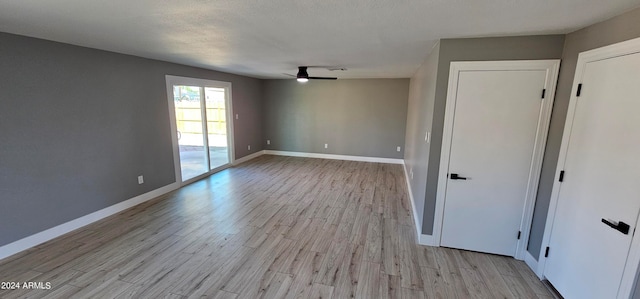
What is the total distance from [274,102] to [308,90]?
44.2 inches

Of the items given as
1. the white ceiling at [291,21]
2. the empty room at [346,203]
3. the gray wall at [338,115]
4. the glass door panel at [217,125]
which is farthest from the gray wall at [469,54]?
the glass door panel at [217,125]

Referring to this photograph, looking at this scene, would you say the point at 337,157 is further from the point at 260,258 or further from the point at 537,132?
the point at 537,132

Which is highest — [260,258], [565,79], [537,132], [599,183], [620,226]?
[565,79]

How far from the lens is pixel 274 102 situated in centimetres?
763

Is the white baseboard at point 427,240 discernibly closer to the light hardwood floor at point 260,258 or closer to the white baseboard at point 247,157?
the light hardwood floor at point 260,258

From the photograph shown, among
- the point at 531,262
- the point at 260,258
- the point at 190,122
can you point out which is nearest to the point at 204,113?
the point at 190,122

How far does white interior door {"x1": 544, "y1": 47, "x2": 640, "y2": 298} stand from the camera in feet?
5.51

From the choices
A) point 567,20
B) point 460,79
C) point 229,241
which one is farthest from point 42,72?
point 567,20

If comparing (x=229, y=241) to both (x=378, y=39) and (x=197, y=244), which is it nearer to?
(x=197, y=244)

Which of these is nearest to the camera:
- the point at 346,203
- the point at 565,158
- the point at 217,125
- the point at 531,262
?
the point at 565,158

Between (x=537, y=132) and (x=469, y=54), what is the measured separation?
1.00 m

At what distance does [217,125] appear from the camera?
6191mm

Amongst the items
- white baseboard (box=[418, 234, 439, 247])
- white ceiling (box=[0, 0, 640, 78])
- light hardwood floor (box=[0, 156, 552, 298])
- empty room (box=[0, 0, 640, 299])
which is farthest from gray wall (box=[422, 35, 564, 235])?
light hardwood floor (box=[0, 156, 552, 298])

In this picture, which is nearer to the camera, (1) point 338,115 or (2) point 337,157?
(1) point 338,115
